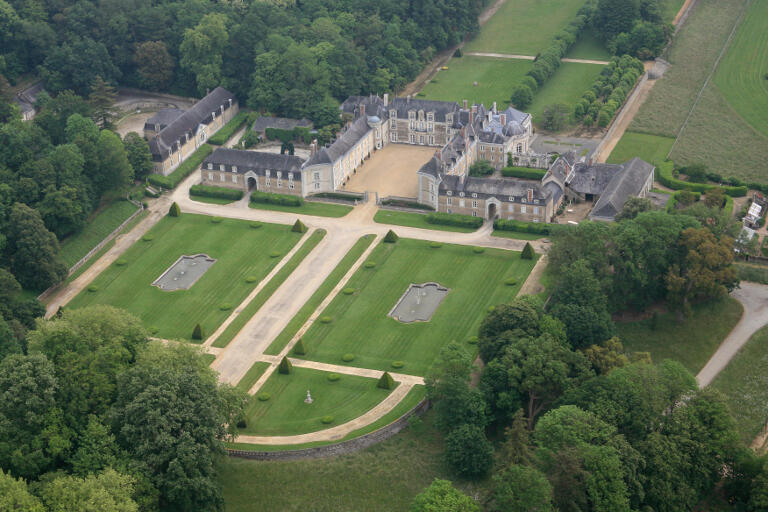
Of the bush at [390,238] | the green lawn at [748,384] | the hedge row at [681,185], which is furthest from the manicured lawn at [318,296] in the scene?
the green lawn at [748,384]

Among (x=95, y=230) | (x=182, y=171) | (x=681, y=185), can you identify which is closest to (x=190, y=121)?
(x=182, y=171)

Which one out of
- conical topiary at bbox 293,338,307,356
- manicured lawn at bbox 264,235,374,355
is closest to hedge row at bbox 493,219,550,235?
manicured lawn at bbox 264,235,374,355

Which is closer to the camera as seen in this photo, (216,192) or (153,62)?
(216,192)

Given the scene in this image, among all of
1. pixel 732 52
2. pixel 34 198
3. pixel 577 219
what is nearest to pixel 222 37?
pixel 34 198

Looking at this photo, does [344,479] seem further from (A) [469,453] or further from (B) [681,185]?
(B) [681,185]

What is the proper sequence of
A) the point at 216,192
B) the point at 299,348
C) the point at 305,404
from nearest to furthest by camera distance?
1. the point at 305,404
2. the point at 299,348
3. the point at 216,192

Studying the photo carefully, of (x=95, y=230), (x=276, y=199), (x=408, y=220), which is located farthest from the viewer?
(x=276, y=199)

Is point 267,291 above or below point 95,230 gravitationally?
above
